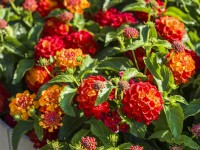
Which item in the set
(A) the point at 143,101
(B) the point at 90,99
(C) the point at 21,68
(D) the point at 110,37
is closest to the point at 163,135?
(A) the point at 143,101

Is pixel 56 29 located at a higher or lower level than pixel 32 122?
higher

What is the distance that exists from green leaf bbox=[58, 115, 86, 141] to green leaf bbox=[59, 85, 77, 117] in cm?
12

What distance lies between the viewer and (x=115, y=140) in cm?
163

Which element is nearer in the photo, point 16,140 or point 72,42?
point 16,140

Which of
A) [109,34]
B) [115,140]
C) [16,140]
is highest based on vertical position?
[109,34]

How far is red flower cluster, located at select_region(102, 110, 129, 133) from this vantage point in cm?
165

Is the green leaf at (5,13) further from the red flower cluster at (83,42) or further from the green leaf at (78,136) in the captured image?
the green leaf at (78,136)

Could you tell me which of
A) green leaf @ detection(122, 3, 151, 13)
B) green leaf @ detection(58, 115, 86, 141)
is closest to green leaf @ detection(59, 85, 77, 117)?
Result: green leaf @ detection(58, 115, 86, 141)

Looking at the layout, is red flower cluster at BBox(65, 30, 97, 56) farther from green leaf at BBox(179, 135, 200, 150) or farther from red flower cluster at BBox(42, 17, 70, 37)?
green leaf at BBox(179, 135, 200, 150)

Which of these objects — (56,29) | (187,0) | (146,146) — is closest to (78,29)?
(56,29)

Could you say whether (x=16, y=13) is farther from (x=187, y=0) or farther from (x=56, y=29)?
(x=187, y=0)

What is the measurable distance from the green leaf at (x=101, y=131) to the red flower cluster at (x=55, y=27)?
579 mm

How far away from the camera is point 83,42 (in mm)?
2078

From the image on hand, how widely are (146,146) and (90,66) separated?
1.19ft
